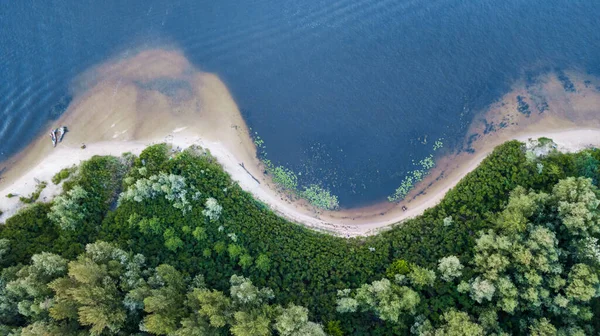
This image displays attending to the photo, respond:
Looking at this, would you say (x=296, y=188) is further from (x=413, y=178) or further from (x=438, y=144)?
(x=438, y=144)

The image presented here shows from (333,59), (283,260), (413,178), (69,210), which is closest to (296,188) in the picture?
(283,260)

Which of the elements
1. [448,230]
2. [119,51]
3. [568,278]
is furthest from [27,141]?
[568,278]

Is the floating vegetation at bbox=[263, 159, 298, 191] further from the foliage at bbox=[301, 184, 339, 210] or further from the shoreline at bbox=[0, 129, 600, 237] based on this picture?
the foliage at bbox=[301, 184, 339, 210]

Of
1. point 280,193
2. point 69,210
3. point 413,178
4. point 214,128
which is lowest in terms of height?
point 69,210

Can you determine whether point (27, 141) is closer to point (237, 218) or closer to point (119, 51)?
point (119, 51)

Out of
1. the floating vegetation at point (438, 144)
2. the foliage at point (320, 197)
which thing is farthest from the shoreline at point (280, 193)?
the floating vegetation at point (438, 144)

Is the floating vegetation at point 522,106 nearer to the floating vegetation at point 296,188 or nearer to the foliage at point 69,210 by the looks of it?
the floating vegetation at point 296,188
